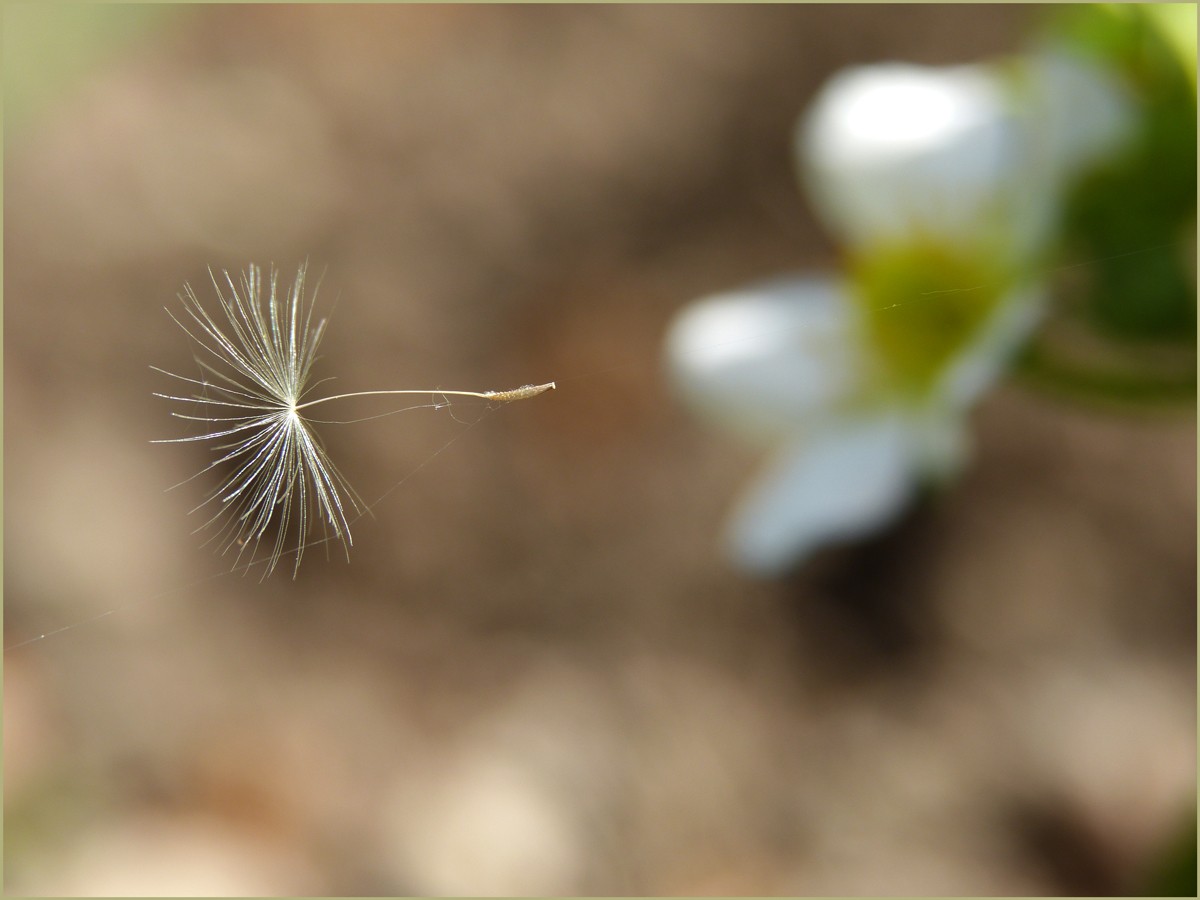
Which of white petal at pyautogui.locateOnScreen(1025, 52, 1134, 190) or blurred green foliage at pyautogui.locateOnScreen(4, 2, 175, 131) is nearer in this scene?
white petal at pyautogui.locateOnScreen(1025, 52, 1134, 190)

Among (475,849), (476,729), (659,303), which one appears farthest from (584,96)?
(475,849)

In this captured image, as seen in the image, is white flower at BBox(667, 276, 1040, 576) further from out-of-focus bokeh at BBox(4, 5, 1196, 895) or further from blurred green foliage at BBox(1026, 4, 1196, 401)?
out-of-focus bokeh at BBox(4, 5, 1196, 895)

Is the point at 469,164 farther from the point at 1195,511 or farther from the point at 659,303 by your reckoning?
the point at 1195,511

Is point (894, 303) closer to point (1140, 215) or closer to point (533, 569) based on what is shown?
point (1140, 215)

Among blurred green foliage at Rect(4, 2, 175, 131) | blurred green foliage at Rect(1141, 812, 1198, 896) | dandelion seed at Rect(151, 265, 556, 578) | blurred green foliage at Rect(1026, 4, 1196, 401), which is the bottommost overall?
blurred green foliage at Rect(1141, 812, 1198, 896)

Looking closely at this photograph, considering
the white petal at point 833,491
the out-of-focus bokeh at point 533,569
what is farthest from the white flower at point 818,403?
the out-of-focus bokeh at point 533,569

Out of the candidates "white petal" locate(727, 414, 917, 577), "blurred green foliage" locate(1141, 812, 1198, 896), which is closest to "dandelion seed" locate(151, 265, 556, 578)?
"white petal" locate(727, 414, 917, 577)


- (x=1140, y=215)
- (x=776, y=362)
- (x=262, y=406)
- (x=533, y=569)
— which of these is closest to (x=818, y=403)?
(x=776, y=362)
